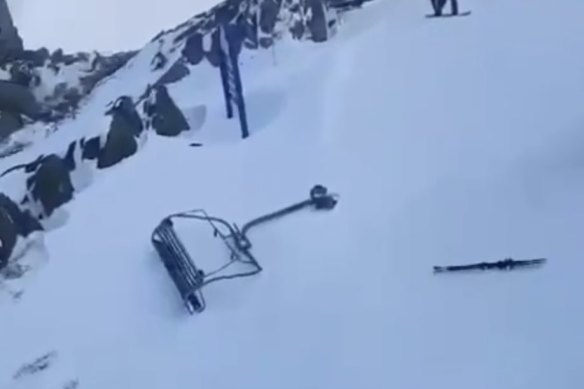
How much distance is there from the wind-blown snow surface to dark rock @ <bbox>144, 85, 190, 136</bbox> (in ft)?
0.59

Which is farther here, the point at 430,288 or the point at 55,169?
the point at 55,169

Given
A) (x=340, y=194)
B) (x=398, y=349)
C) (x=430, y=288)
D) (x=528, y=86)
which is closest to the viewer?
(x=398, y=349)

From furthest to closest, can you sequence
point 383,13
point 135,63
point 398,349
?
point 135,63 → point 383,13 → point 398,349

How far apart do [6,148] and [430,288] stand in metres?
5.06

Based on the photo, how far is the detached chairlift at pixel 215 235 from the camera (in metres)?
4.12

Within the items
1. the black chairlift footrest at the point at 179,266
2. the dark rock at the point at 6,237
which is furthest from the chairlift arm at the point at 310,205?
the dark rock at the point at 6,237

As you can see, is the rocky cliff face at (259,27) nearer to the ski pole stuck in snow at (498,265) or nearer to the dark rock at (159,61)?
the dark rock at (159,61)

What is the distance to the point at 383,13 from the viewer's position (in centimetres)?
659

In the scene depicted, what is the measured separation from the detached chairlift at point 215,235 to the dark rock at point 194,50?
258 centimetres

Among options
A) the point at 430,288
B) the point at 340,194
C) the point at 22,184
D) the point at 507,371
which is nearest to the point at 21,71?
the point at 22,184

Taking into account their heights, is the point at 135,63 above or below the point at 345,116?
below

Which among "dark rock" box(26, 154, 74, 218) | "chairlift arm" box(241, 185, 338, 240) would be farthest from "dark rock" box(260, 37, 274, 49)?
"chairlift arm" box(241, 185, 338, 240)

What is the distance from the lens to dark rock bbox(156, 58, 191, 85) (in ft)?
22.7

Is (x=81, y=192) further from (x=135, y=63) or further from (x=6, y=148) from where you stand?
(x=135, y=63)
